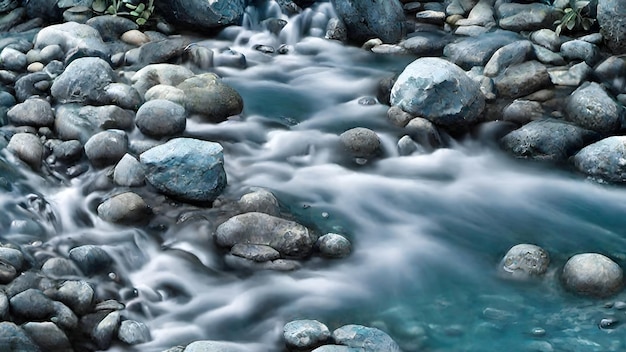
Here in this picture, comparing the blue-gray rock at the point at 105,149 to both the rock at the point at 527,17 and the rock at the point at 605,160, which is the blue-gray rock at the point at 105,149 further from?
the rock at the point at 527,17

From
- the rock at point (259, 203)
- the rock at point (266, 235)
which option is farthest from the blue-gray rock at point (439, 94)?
the rock at point (266, 235)

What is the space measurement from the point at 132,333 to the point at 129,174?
188cm

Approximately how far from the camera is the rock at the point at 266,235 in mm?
5531

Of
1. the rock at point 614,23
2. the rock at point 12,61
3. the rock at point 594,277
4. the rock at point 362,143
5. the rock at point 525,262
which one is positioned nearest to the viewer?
the rock at point 594,277

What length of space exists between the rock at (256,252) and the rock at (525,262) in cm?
161

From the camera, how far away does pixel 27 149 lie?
21.1ft

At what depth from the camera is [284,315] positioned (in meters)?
5.02

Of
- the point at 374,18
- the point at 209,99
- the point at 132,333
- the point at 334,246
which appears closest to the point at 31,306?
the point at 132,333

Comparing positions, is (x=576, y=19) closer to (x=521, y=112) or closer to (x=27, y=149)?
(x=521, y=112)

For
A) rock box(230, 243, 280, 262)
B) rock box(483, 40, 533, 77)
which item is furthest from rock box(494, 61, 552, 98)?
rock box(230, 243, 280, 262)

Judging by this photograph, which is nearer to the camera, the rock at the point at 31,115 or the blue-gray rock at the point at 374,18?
the rock at the point at 31,115

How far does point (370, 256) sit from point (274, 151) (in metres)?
1.85

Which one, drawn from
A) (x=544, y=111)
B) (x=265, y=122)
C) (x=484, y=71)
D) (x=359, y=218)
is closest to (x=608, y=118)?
(x=544, y=111)

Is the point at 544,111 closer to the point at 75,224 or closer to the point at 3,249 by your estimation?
the point at 75,224
